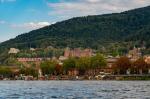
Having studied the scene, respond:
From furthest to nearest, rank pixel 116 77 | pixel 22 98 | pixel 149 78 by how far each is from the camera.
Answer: pixel 116 77, pixel 149 78, pixel 22 98

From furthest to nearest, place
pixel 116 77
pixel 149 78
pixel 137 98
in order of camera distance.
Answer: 1. pixel 116 77
2. pixel 149 78
3. pixel 137 98

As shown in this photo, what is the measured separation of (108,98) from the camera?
184 ft

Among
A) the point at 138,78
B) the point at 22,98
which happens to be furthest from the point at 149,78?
the point at 22,98

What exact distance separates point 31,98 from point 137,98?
10.3 meters

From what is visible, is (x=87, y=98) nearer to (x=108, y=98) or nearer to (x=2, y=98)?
(x=108, y=98)

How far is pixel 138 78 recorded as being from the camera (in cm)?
17250

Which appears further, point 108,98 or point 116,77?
point 116,77

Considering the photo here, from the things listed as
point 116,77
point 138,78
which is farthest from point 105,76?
point 138,78

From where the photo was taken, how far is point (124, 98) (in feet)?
182

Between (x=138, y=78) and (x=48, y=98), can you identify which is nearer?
(x=48, y=98)

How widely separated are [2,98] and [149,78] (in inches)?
4522

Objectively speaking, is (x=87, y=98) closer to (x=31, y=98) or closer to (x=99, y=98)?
(x=99, y=98)

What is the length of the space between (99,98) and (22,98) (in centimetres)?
785

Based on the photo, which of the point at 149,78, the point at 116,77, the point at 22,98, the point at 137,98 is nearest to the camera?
the point at 137,98
